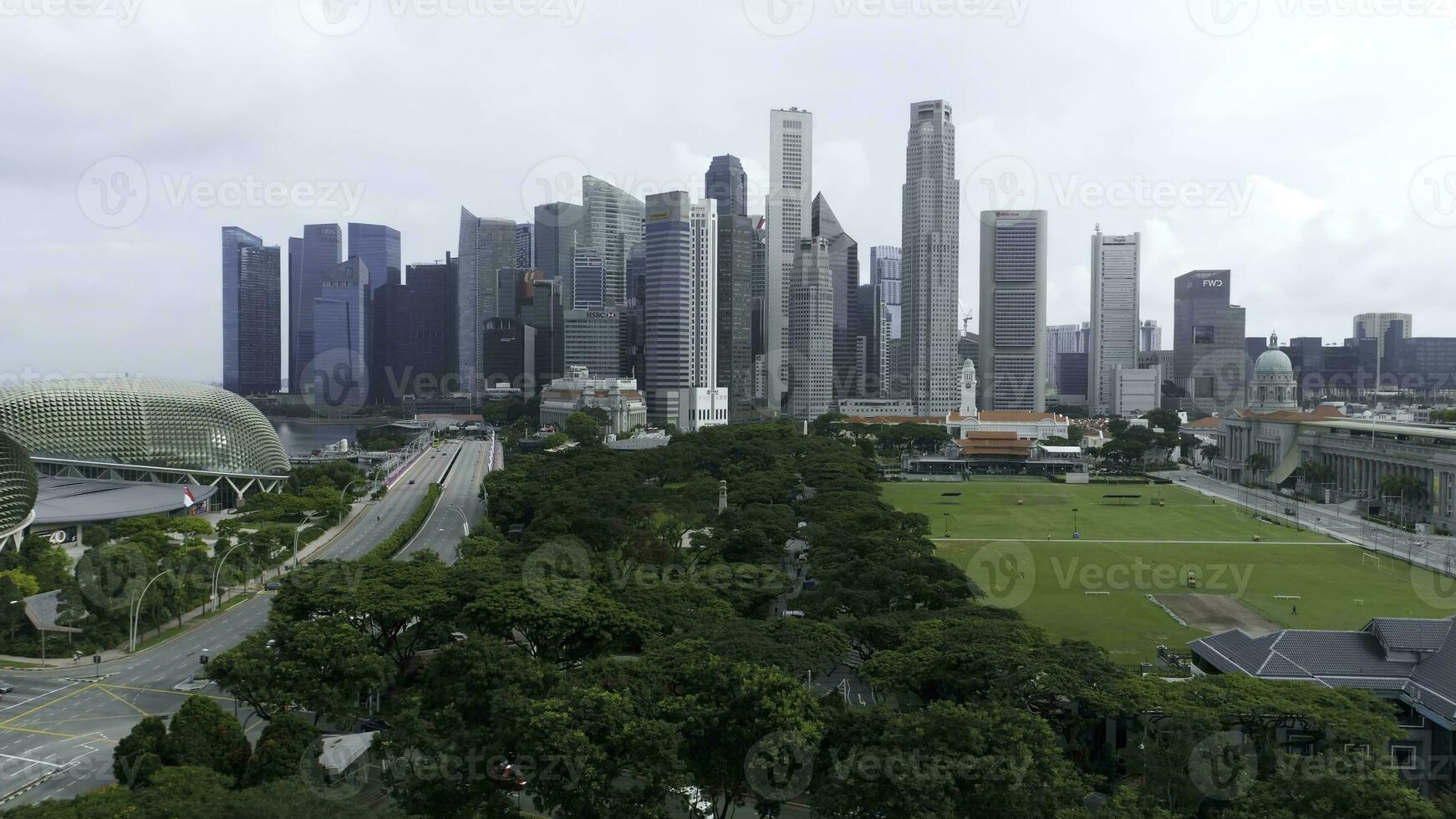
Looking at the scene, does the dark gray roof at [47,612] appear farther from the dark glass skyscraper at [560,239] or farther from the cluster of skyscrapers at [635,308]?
the dark glass skyscraper at [560,239]

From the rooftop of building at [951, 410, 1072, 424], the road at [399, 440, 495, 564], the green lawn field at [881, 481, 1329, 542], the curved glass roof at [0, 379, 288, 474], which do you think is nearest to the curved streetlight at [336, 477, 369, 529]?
the road at [399, 440, 495, 564]

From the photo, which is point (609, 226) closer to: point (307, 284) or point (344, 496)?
point (307, 284)

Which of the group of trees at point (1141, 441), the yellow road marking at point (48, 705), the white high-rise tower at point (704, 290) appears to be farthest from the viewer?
the white high-rise tower at point (704, 290)

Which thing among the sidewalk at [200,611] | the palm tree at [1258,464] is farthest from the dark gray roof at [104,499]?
the palm tree at [1258,464]

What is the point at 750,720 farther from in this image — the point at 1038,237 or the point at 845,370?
the point at 845,370

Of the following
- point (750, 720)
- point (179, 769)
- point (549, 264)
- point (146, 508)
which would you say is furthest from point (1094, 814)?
point (549, 264)

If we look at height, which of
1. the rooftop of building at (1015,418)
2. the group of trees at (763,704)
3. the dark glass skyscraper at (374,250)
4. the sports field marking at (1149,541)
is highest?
the dark glass skyscraper at (374,250)
